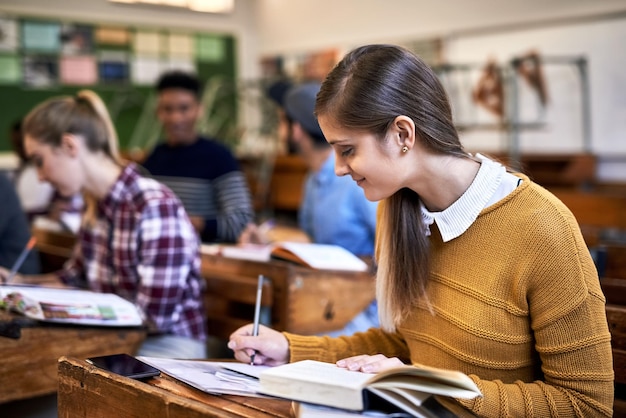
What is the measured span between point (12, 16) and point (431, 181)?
6.10 meters

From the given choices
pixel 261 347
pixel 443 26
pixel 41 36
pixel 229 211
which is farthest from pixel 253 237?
pixel 41 36

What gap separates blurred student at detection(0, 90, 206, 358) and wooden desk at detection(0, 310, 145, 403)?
0.24 meters

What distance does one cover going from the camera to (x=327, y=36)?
7574 millimetres

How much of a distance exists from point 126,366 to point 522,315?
2.23 feet

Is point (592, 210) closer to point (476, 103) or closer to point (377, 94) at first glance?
point (476, 103)

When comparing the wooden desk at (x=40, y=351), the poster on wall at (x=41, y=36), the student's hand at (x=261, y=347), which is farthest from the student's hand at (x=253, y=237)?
the poster on wall at (x=41, y=36)

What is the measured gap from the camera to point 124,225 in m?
2.34

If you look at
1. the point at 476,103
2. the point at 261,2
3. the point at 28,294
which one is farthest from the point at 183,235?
the point at 261,2

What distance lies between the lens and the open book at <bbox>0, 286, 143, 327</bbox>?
1.90 m

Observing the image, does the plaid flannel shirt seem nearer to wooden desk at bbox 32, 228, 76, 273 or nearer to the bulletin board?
wooden desk at bbox 32, 228, 76, 273

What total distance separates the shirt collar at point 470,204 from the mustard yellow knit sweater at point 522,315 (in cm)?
2

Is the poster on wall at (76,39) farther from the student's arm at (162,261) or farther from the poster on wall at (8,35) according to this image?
the student's arm at (162,261)

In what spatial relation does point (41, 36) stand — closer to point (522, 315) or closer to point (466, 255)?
point (466, 255)

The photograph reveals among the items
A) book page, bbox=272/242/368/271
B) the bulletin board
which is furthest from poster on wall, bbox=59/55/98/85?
book page, bbox=272/242/368/271
